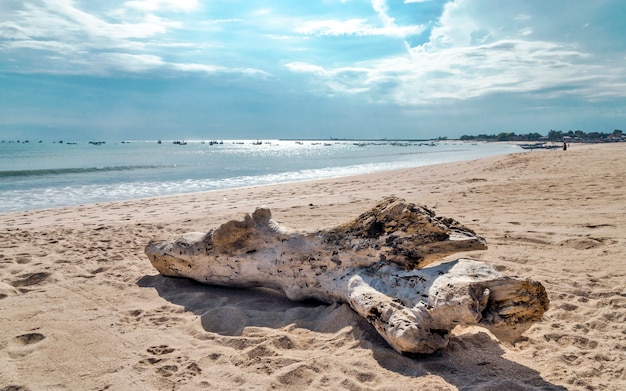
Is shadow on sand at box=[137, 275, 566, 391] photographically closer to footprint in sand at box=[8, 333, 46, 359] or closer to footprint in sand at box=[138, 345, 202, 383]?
footprint in sand at box=[138, 345, 202, 383]

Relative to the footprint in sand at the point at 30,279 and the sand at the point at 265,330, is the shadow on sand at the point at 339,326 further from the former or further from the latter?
the footprint in sand at the point at 30,279

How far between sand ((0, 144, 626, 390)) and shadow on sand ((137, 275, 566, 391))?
13 mm

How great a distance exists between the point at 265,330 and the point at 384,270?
3.87 feet

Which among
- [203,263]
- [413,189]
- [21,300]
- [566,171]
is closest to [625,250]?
[203,263]

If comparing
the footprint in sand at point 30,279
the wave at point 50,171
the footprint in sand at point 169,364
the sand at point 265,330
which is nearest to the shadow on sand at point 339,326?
the sand at point 265,330

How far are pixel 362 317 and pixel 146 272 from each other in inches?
123

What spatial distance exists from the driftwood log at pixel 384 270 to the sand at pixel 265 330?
196mm

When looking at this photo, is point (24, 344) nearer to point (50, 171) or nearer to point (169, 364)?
point (169, 364)

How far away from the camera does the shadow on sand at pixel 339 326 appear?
101 inches

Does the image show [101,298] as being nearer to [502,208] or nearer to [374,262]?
[374,262]

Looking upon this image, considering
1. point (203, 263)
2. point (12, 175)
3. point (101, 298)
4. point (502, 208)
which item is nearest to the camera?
point (101, 298)

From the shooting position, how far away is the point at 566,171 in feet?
44.2

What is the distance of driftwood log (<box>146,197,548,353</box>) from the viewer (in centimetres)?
267

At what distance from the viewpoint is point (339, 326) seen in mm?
3307
